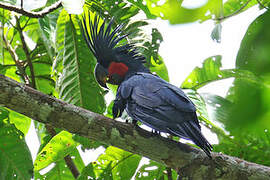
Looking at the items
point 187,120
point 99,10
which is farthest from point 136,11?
point 187,120

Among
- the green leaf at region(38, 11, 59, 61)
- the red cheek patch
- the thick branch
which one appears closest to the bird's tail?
the thick branch

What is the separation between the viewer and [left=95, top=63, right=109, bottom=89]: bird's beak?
3.62 metres

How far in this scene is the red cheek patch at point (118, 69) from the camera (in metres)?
3.71

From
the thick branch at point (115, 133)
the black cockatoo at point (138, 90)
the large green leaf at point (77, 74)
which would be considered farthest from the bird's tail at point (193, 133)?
the large green leaf at point (77, 74)

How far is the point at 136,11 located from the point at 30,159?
1844mm

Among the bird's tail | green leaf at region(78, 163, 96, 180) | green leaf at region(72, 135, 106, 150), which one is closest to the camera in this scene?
the bird's tail

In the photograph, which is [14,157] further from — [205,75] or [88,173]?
[205,75]

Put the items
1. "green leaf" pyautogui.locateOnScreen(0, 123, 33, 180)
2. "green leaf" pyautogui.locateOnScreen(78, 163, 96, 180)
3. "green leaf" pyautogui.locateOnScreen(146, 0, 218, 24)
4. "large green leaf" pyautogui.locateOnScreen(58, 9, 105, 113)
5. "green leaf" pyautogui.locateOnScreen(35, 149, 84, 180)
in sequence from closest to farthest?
"green leaf" pyautogui.locateOnScreen(146, 0, 218, 24) → "green leaf" pyautogui.locateOnScreen(0, 123, 33, 180) → "green leaf" pyautogui.locateOnScreen(78, 163, 96, 180) → "large green leaf" pyautogui.locateOnScreen(58, 9, 105, 113) → "green leaf" pyautogui.locateOnScreen(35, 149, 84, 180)

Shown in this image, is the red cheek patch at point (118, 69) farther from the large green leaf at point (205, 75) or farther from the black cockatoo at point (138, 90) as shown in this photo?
the large green leaf at point (205, 75)

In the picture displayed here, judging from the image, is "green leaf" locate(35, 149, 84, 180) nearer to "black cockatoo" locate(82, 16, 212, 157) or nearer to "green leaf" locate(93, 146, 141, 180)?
"green leaf" locate(93, 146, 141, 180)

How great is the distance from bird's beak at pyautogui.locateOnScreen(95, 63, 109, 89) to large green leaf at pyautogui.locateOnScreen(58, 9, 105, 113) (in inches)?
2.1

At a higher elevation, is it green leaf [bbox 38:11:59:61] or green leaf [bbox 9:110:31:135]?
green leaf [bbox 38:11:59:61]

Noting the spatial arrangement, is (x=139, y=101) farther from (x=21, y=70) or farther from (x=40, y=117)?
(x=21, y=70)

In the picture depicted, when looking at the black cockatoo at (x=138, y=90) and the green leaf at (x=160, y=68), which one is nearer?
the black cockatoo at (x=138, y=90)
